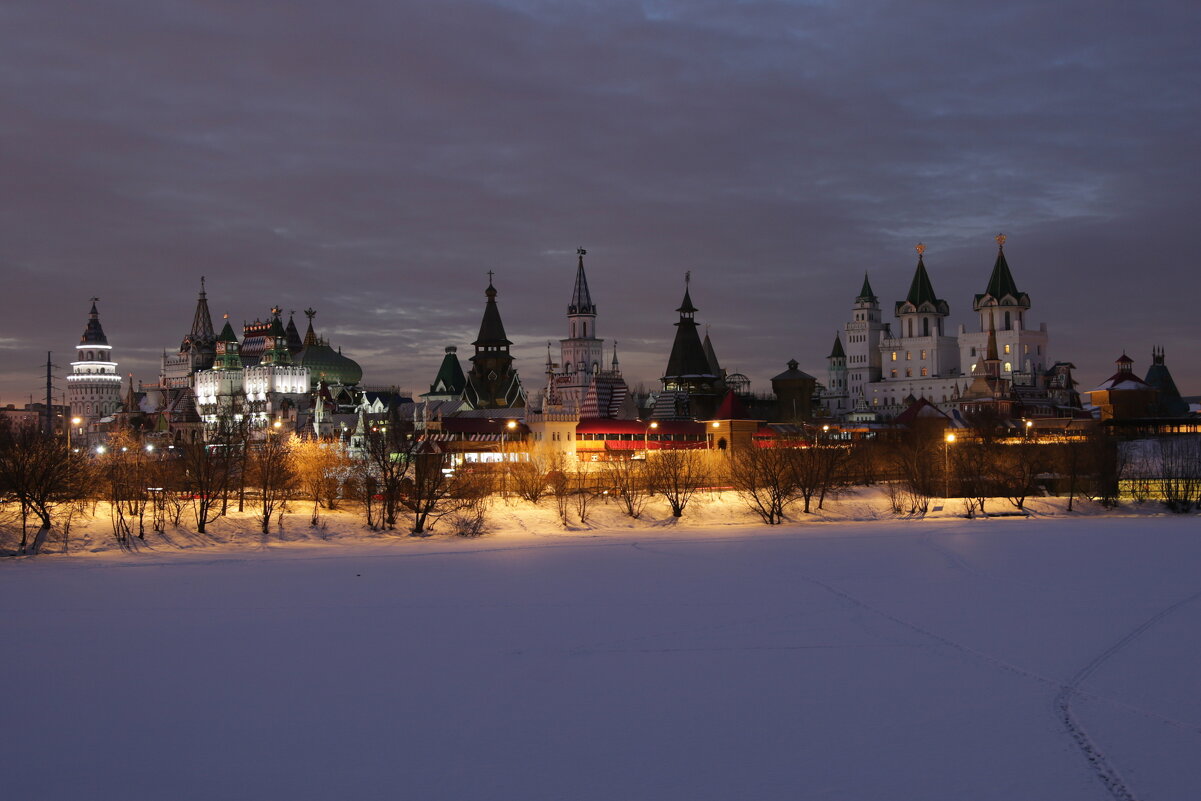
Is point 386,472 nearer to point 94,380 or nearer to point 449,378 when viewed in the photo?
point 449,378

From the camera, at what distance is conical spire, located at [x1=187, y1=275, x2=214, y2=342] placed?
16350 cm

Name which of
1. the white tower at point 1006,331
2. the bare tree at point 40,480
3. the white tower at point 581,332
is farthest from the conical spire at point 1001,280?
the bare tree at point 40,480

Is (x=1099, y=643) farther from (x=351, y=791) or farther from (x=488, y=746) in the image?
(x=351, y=791)

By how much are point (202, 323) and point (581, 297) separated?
75862 millimetres

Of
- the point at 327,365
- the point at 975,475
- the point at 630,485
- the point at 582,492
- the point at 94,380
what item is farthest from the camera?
the point at 94,380

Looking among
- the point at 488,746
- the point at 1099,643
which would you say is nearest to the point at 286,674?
the point at 488,746

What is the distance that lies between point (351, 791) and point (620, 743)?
344 cm

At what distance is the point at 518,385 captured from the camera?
111 meters

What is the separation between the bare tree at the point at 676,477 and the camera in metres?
45.7

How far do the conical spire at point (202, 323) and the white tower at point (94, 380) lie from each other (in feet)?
50.5

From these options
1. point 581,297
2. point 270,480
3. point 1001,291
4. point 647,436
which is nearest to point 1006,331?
point 1001,291

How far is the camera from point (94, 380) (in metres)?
170

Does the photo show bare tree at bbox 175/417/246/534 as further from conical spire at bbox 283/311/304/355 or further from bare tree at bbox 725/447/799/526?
conical spire at bbox 283/311/304/355

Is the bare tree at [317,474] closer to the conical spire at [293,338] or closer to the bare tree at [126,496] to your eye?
the bare tree at [126,496]
